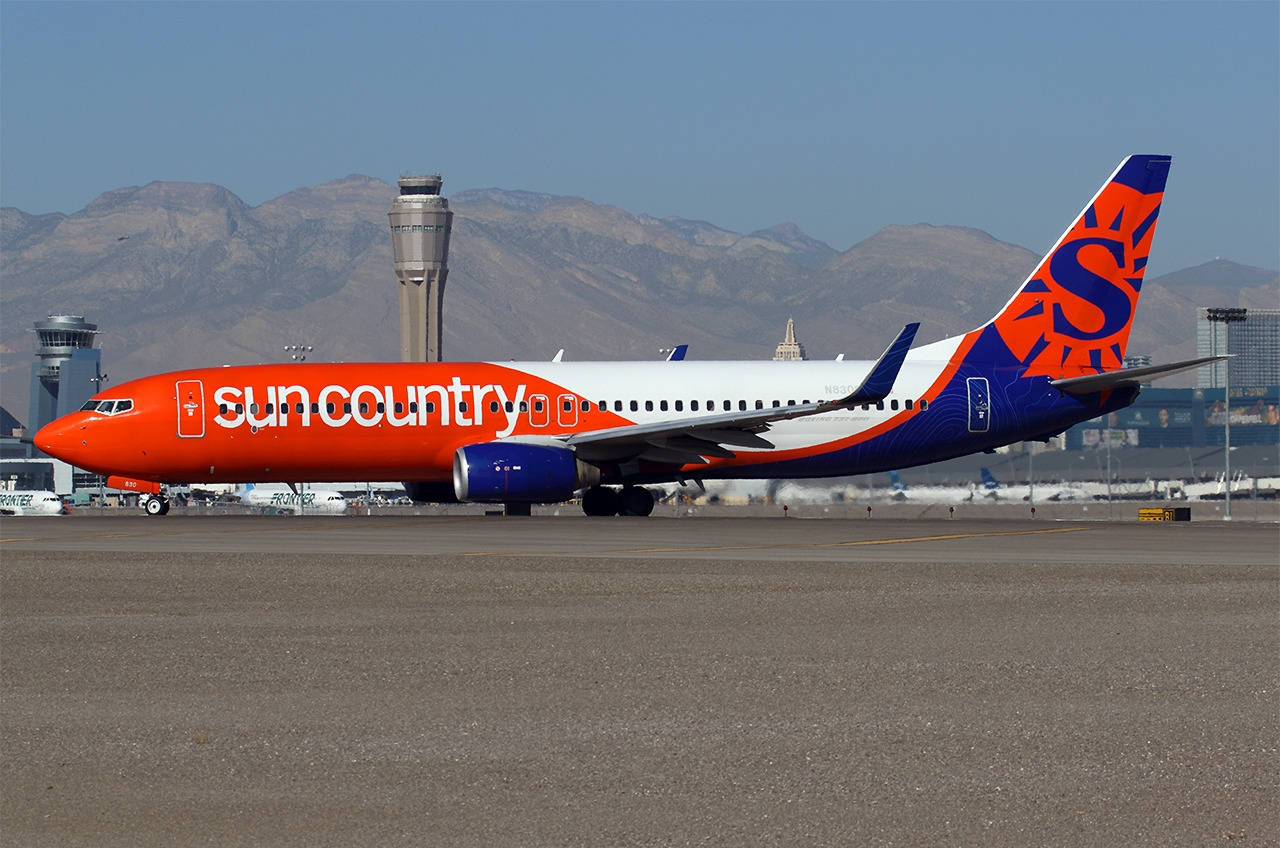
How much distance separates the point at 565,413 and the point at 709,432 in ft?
12.0

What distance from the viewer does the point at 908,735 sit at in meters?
12.0

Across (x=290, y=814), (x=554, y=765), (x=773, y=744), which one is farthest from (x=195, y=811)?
(x=773, y=744)

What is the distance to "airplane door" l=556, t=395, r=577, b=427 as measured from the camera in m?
40.2

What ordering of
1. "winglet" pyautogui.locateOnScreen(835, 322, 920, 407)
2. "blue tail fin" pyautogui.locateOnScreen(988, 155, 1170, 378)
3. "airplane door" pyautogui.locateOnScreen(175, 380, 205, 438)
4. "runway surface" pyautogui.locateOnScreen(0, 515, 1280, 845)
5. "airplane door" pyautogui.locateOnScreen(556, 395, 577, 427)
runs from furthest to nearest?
"blue tail fin" pyautogui.locateOnScreen(988, 155, 1170, 378) → "airplane door" pyautogui.locateOnScreen(556, 395, 577, 427) → "airplane door" pyautogui.locateOnScreen(175, 380, 205, 438) → "winglet" pyautogui.locateOnScreen(835, 322, 920, 407) → "runway surface" pyautogui.locateOnScreen(0, 515, 1280, 845)

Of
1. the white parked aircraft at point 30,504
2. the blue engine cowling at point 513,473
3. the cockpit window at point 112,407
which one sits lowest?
the white parked aircraft at point 30,504

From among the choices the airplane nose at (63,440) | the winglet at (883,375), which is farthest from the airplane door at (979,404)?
the airplane nose at (63,440)

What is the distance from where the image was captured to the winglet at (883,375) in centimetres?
3716

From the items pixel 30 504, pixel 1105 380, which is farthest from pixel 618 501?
pixel 30 504

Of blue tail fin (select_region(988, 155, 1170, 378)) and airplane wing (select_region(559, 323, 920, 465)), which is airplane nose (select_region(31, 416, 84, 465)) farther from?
blue tail fin (select_region(988, 155, 1170, 378))

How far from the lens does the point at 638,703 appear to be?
43.6 feet

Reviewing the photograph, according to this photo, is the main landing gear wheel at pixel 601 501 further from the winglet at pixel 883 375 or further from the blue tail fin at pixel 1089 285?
the blue tail fin at pixel 1089 285

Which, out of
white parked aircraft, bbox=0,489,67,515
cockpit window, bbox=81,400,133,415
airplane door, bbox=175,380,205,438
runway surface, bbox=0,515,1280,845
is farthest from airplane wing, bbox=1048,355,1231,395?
white parked aircraft, bbox=0,489,67,515

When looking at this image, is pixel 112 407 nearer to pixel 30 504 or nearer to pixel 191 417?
pixel 191 417

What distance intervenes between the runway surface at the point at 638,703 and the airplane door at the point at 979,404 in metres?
16.4
